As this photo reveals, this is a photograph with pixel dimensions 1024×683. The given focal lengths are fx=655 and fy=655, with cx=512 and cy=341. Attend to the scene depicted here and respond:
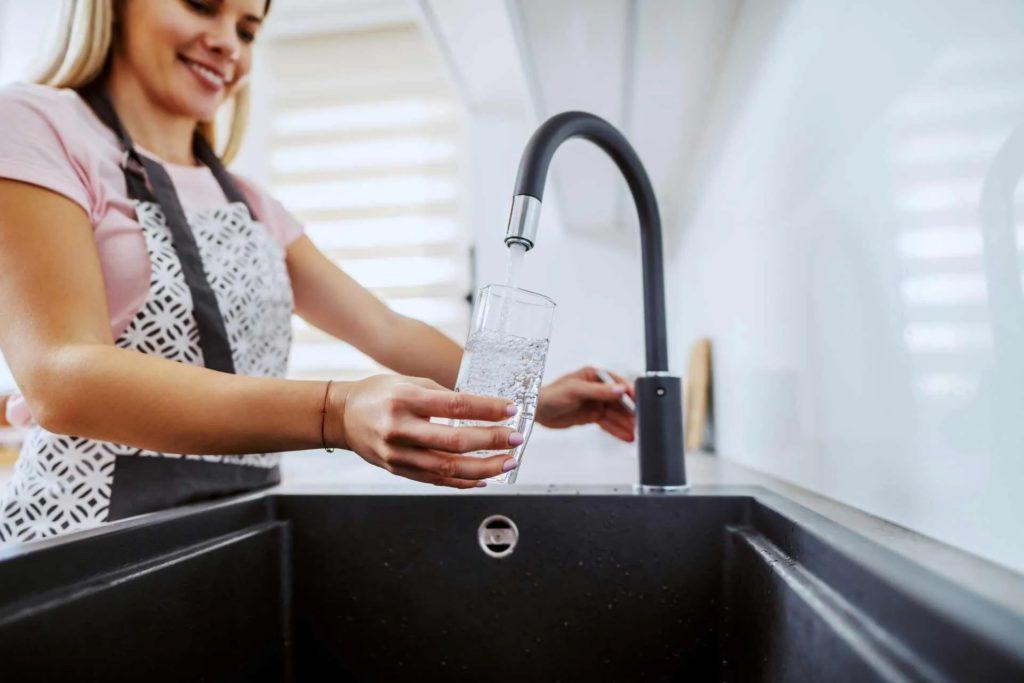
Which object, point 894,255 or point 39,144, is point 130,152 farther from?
point 894,255

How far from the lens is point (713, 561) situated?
59 centimetres

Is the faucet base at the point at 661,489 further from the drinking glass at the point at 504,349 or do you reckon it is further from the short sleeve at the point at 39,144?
the short sleeve at the point at 39,144

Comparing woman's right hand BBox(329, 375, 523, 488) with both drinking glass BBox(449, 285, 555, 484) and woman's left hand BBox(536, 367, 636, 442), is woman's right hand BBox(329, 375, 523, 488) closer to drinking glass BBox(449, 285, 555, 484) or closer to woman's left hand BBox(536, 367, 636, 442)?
drinking glass BBox(449, 285, 555, 484)

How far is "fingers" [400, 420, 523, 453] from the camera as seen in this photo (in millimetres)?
408

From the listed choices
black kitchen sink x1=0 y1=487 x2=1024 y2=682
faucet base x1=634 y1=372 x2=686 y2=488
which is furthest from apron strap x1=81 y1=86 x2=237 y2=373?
faucet base x1=634 y1=372 x2=686 y2=488

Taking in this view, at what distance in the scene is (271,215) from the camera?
0.97 meters

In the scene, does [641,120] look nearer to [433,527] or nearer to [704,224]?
[704,224]

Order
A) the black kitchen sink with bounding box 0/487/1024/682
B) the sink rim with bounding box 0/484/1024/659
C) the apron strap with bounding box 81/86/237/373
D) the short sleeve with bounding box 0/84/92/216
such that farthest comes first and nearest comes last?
1. the apron strap with bounding box 81/86/237/373
2. the short sleeve with bounding box 0/84/92/216
3. the black kitchen sink with bounding box 0/487/1024/682
4. the sink rim with bounding box 0/484/1024/659

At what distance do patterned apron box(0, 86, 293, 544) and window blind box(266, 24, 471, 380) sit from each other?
1730 mm

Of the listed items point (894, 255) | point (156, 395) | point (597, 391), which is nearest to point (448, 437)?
point (156, 395)

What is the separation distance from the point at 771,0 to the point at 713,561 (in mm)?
619

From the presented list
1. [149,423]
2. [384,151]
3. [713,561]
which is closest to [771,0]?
[713,561]

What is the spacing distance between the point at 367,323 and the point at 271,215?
8.4 inches

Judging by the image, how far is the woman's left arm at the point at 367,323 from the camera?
977 millimetres
